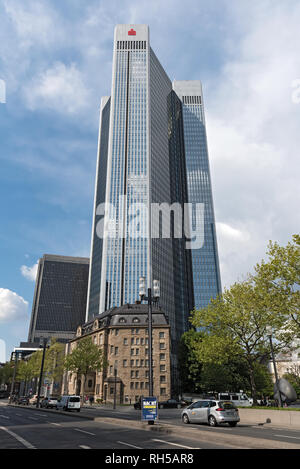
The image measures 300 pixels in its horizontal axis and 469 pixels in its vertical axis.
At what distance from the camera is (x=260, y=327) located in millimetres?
30172

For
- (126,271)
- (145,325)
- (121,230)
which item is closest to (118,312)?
(145,325)

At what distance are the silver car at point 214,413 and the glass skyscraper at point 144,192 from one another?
8616 cm

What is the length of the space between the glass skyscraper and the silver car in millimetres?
86156

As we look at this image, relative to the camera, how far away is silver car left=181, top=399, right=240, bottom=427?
1967 cm

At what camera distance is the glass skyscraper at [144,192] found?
120 meters

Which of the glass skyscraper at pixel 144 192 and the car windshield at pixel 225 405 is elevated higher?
the glass skyscraper at pixel 144 192

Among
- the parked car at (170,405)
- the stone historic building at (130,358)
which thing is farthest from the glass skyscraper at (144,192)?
the parked car at (170,405)

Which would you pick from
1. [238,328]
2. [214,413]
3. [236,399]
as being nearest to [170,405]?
[236,399]

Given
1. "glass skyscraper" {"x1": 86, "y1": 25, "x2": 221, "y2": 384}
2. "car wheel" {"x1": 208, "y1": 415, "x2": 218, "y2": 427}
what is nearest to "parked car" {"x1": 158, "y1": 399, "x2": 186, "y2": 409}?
"car wheel" {"x1": 208, "y1": 415, "x2": 218, "y2": 427}

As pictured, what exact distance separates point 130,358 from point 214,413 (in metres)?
48.2

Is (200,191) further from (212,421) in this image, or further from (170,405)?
(212,421)

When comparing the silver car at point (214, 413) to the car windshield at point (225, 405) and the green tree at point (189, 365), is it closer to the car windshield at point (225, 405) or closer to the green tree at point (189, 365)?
the car windshield at point (225, 405)
